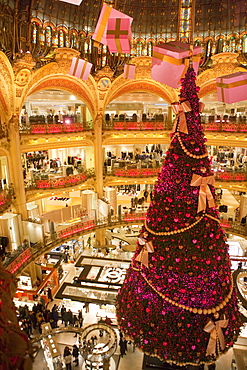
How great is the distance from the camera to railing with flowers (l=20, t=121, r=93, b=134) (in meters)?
17.1

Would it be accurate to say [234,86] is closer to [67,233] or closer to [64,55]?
[64,55]

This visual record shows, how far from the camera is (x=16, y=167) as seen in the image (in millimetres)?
16281

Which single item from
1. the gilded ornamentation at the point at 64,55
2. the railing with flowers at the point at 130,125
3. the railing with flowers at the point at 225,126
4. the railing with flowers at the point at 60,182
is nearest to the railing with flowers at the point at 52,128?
the railing with flowers at the point at 130,125

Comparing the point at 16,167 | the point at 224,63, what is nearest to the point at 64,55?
the point at 16,167

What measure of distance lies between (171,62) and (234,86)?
223cm

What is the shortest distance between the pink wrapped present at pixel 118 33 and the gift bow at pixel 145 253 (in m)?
4.61

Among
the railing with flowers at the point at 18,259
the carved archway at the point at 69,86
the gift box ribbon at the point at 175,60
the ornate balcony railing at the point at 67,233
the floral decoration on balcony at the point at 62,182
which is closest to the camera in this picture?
the gift box ribbon at the point at 175,60

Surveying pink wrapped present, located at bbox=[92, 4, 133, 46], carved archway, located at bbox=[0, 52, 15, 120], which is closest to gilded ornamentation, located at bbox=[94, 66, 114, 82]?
carved archway, located at bbox=[0, 52, 15, 120]

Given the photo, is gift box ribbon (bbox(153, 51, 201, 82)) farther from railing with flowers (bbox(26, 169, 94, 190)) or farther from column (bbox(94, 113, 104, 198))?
column (bbox(94, 113, 104, 198))

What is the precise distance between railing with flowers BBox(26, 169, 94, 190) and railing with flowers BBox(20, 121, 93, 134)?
3.10 meters

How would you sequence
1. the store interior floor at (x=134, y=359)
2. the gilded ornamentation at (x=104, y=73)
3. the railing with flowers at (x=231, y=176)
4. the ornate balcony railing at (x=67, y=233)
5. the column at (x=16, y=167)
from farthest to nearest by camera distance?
the railing with flowers at (x=231, y=176) < the gilded ornamentation at (x=104, y=73) < the column at (x=16, y=167) < the ornate balcony railing at (x=67, y=233) < the store interior floor at (x=134, y=359)

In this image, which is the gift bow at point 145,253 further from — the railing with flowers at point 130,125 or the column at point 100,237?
the railing with flowers at point 130,125

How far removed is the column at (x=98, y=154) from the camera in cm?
2053

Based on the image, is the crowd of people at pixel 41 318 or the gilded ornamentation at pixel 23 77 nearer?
the crowd of people at pixel 41 318
